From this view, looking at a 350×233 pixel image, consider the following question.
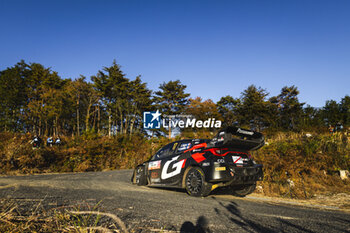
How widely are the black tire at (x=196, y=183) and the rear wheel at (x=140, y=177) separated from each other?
7.28 feet

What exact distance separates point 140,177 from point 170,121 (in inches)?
1531

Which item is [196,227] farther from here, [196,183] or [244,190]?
[244,190]

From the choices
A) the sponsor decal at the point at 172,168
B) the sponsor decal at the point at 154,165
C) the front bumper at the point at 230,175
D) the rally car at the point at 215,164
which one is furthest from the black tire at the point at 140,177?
the front bumper at the point at 230,175

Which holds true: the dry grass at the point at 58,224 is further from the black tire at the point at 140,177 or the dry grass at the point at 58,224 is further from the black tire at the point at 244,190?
the black tire at the point at 140,177

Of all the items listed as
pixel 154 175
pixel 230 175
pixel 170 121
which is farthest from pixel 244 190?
pixel 170 121

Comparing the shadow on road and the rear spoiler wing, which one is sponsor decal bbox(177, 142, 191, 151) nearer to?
the rear spoiler wing

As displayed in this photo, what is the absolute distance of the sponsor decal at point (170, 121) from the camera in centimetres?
4103

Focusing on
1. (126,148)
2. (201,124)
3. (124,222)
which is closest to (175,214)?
(124,222)

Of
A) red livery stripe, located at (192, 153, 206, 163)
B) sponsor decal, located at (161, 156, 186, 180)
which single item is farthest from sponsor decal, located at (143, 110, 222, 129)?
red livery stripe, located at (192, 153, 206, 163)

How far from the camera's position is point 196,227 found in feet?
8.05

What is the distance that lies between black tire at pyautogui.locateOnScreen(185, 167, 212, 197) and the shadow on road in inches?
80.2

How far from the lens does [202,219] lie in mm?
2801

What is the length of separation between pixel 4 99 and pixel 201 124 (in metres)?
36.9

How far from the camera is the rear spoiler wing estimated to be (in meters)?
4.78
